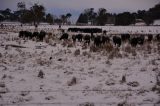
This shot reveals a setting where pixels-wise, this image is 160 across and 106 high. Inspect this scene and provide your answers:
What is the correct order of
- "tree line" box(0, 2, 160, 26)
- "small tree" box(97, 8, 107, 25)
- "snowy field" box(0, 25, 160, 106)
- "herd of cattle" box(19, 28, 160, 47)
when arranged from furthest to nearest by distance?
"small tree" box(97, 8, 107, 25) → "tree line" box(0, 2, 160, 26) → "herd of cattle" box(19, 28, 160, 47) → "snowy field" box(0, 25, 160, 106)

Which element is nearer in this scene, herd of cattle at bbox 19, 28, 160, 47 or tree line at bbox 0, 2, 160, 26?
herd of cattle at bbox 19, 28, 160, 47

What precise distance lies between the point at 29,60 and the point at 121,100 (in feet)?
28.4

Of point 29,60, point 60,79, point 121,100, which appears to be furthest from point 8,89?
point 29,60

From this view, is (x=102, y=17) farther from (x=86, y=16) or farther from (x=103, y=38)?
(x=103, y=38)

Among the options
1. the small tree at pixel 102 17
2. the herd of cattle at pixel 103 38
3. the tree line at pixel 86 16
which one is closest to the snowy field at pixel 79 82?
the herd of cattle at pixel 103 38

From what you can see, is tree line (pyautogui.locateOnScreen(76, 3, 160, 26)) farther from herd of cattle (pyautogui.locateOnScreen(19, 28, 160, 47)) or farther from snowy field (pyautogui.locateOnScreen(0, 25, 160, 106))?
snowy field (pyautogui.locateOnScreen(0, 25, 160, 106))

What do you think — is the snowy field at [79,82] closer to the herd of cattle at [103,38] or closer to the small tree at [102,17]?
the herd of cattle at [103,38]

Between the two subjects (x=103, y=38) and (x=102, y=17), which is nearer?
(x=103, y=38)

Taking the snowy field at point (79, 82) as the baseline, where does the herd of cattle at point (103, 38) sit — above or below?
above

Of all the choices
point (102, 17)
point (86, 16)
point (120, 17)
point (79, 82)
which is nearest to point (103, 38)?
point (79, 82)

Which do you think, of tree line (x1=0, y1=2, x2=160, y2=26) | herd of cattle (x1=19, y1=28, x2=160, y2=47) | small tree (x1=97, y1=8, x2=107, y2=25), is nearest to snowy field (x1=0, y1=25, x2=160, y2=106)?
herd of cattle (x1=19, y1=28, x2=160, y2=47)

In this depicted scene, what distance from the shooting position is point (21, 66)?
14.1 m

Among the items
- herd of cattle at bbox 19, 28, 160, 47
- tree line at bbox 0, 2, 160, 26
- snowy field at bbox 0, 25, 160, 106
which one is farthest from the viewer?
tree line at bbox 0, 2, 160, 26

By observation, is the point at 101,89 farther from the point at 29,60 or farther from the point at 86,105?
the point at 29,60
